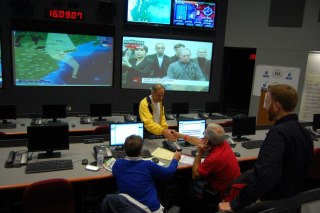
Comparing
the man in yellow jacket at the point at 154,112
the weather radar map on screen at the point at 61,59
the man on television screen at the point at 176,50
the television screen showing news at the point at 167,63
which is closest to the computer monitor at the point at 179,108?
the television screen showing news at the point at 167,63

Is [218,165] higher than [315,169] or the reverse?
higher

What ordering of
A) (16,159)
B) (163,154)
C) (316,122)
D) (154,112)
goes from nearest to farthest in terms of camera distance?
(16,159)
(163,154)
(154,112)
(316,122)

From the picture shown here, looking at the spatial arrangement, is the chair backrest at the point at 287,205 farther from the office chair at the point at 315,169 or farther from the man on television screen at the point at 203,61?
the man on television screen at the point at 203,61

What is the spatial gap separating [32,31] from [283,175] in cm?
591

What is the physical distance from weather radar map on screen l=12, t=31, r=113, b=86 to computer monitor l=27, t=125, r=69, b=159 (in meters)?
3.45

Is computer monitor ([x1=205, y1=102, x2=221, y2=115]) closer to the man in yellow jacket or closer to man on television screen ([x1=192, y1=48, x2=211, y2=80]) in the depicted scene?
man on television screen ([x1=192, y1=48, x2=211, y2=80])

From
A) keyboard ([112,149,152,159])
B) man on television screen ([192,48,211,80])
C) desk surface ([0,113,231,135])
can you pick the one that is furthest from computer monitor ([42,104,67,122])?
man on television screen ([192,48,211,80])

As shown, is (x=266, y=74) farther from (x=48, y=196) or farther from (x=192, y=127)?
(x=48, y=196)

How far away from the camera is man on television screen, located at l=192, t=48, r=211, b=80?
7422 mm

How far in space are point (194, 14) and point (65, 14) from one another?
3066 mm

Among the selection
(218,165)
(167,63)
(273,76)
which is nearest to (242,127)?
(218,165)

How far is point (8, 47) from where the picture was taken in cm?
605

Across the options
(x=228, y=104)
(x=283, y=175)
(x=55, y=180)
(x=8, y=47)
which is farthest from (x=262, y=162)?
(x=228, y=104)

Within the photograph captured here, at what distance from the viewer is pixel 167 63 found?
285 inches
